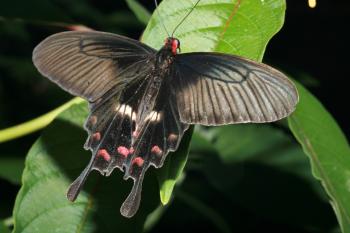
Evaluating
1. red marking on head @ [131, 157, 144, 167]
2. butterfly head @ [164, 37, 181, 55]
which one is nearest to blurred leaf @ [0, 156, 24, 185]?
red marking on head @ [131, 157, 144, 167]

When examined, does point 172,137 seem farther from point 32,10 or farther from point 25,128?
point 32,10

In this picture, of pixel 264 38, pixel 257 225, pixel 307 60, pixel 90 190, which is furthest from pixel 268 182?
pixel 307 60

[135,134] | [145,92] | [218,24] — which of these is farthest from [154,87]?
[218,24]

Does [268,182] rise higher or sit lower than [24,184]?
lower

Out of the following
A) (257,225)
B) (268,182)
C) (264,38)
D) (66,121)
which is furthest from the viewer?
(257,225)

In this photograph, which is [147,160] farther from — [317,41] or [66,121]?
[317,41]

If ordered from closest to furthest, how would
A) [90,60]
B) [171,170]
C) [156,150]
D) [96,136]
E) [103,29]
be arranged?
[171,170]
[156,150]
[96,136]
[90,60]
[103,29]
